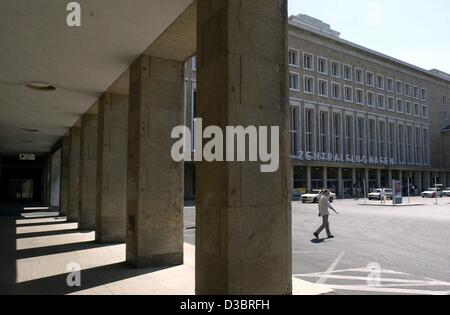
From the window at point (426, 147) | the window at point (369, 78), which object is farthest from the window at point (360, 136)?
the window at point (426, 147)

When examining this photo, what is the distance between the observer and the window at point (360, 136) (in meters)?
58.4

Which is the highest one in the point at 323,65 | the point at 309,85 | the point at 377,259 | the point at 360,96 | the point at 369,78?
the point at 323,65

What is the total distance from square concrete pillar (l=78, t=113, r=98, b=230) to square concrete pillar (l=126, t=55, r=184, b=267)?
680cm

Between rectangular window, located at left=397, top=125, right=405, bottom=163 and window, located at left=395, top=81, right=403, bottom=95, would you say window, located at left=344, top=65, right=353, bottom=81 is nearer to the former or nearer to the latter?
window, located at left=395, top=81, right=403, bottom=95

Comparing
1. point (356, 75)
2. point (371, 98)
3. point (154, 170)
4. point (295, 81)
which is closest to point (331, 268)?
point (154, 170)

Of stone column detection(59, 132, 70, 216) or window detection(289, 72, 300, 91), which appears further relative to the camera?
window detection(289, 72, 300, 91)

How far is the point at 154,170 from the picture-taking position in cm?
843

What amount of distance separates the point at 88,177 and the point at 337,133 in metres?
47.5

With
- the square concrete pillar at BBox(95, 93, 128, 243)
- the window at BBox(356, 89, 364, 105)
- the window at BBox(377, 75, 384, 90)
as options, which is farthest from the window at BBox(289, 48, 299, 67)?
the square concrete pillar at BBox(95, 93, 128, 243)

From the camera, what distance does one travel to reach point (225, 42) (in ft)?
16.5

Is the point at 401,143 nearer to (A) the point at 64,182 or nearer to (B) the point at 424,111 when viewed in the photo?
(B) the point at 424,111

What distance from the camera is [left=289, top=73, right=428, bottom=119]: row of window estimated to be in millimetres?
52750
